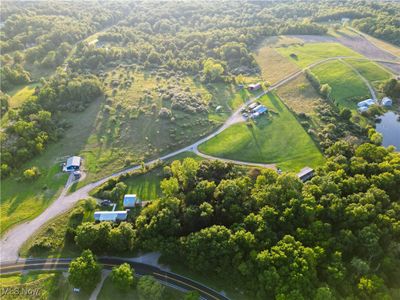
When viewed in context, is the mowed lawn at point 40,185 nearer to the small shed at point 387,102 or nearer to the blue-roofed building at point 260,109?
the blue-roofed building at point 260,109

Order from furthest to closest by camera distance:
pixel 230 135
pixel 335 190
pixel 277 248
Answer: pixel 230 135
pixel 335 190
pixel 277 248

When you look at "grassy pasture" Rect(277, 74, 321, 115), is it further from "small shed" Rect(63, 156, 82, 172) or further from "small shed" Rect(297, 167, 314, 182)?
"small shed" Rect(63, 156, 82, 172)

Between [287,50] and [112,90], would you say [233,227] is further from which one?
[287,50]

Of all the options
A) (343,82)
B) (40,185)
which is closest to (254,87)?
(343,82)

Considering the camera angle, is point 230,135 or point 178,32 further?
point 178,32

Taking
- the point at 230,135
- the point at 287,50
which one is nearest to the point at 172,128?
the point at 230,135

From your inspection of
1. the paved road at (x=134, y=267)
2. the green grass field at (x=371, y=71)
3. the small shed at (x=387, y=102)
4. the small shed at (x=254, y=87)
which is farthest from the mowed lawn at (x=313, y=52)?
the paved road at (x=134, y=267)
